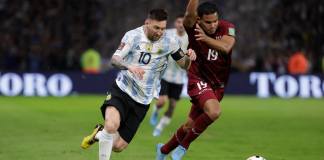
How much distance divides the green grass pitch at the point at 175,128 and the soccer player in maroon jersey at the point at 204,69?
3.91 feet

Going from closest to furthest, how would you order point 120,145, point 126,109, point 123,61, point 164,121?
point 123,61 < point 126,109 < point 120,145 < point 164,121

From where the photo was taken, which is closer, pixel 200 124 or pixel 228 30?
pixel 200 124

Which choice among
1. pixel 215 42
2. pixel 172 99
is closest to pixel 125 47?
pixel 215 42

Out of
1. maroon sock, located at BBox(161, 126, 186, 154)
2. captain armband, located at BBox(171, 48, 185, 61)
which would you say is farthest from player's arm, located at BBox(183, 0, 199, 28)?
maroon sock, located at BBox(161, 126, 186, 154)

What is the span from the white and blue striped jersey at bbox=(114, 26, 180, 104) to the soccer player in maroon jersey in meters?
0.76

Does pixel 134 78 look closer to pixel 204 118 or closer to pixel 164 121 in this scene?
pixel 204 118

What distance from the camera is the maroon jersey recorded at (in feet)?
37.1

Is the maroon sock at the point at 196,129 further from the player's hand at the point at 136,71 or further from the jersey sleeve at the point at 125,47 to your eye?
the jersey sleeve at the point at 125,47

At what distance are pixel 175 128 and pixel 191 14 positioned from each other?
6.79 meters

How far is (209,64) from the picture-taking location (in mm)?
11344

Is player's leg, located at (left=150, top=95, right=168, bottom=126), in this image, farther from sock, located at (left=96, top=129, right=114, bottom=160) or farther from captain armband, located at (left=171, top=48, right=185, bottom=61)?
sock, located at (left=96, top=129, right=114, bottom=160)

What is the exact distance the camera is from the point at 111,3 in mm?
34125

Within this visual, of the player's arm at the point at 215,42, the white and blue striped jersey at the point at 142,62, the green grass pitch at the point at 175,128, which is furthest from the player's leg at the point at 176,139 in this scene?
the player's arm at the point at 215,42

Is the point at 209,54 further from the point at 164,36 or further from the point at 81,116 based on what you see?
the point at 81,116
